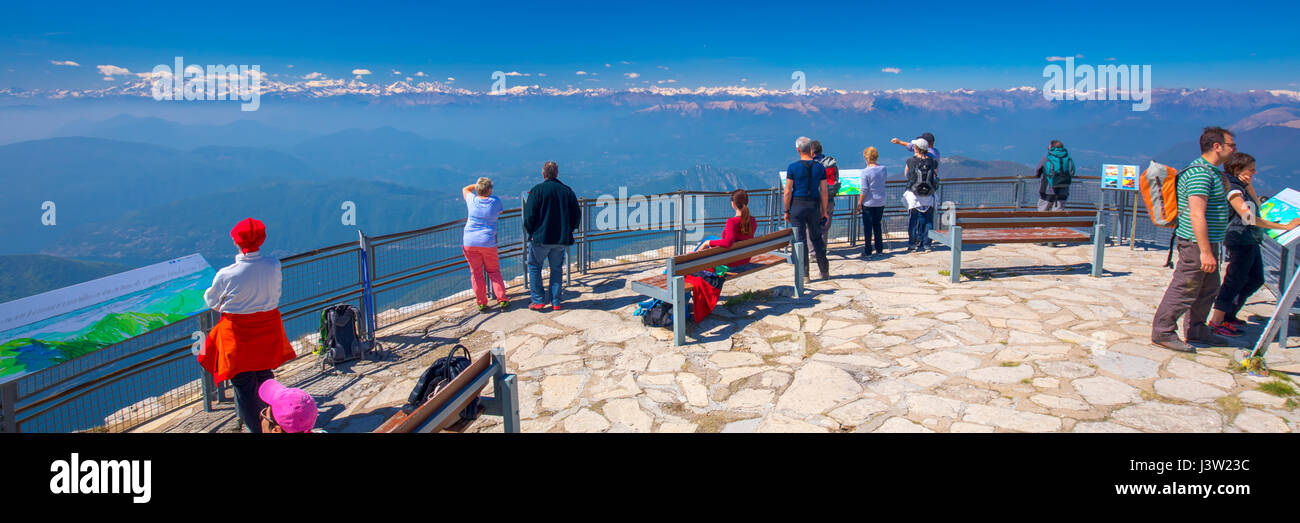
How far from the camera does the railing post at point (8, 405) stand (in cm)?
465

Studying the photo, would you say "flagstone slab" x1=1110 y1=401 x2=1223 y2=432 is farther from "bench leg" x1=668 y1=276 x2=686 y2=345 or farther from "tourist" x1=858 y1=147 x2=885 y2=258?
"tourist" x1=858 y1=147 x2=885 y2=258

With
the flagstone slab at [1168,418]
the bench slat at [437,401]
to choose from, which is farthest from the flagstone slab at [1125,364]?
the bench slat at [437,401]

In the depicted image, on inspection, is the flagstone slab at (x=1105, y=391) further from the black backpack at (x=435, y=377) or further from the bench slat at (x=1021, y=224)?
the black backpack at (x=435, y=377)

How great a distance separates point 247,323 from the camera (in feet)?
15.1

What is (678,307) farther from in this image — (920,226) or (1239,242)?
(920,226)

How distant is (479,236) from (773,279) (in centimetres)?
395

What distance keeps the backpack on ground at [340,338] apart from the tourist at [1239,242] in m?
7.97

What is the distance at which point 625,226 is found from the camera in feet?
34.5

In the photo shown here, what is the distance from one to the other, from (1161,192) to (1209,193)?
0.52 meters

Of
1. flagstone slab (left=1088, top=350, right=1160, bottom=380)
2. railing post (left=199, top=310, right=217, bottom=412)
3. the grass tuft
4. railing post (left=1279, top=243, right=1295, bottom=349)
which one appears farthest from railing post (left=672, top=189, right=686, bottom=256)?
the grass tuft

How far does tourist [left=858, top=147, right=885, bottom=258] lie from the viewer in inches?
411

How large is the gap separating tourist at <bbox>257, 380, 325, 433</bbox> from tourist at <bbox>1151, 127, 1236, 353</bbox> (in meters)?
6.80

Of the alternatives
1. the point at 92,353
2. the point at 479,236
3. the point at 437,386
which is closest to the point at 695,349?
the point at 437,386

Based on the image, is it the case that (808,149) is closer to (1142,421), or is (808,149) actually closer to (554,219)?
(554,219)
